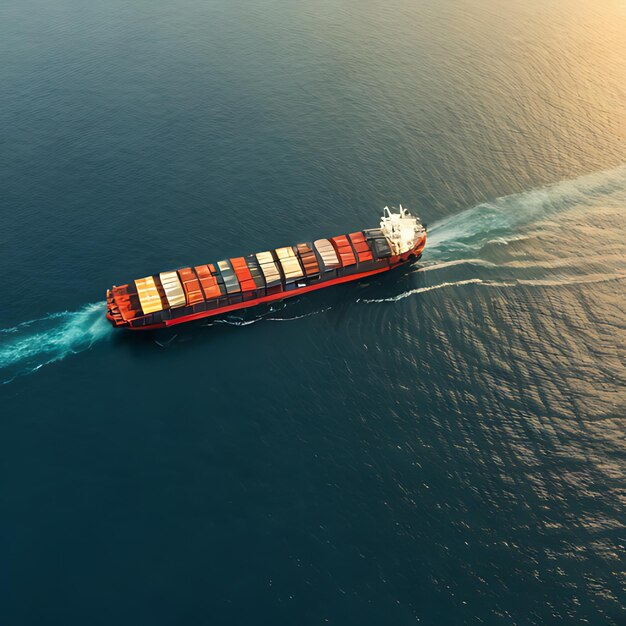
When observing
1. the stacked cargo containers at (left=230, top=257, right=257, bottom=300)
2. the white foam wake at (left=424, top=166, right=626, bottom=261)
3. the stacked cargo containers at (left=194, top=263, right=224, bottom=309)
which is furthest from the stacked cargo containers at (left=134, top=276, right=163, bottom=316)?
the white foam wake at (left=424, top=166, right=626, bottom=261)

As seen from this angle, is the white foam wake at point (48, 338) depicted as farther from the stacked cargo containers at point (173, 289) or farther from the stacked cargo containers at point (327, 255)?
the stacked cargo containers at point (327, 255)


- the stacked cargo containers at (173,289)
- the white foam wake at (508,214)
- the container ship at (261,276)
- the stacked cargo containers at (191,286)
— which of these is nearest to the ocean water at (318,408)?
the white foam wake at (508,214)

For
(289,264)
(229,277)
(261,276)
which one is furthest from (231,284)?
(289,264)

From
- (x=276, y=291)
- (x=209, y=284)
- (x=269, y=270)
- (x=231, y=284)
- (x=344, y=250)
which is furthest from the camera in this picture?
(x=344, y=250)

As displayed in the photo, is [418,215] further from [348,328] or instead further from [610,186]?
[610,186]

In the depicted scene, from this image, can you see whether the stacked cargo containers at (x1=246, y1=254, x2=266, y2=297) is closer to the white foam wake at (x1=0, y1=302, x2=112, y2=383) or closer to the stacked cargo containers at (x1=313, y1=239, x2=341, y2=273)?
the stacked cargo containers at (x1=313, y1=239, x2=341, y2=273)

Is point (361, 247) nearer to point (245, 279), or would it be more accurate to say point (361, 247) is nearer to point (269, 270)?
point (269, 270)
